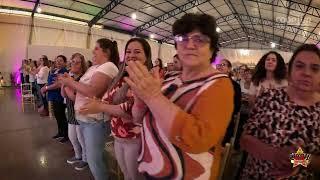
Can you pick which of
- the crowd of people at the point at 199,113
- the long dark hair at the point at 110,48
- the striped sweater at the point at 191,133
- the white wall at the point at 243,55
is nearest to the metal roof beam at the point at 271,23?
the white wall at the point at 243,55

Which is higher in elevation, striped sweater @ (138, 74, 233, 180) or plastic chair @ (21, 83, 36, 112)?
striped sweater @ (138, 74, 233, 180)

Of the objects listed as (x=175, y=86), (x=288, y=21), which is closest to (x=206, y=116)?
(x=175, y=86)

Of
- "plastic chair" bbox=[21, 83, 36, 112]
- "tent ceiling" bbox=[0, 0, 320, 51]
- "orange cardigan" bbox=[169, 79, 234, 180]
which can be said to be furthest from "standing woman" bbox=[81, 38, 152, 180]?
"tent ceiling" bbox=[0, 0, 320, 51]

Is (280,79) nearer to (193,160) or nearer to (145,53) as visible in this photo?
(145,53)

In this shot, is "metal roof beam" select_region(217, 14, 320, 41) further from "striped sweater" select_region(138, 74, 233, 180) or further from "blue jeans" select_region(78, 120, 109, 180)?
"striped sweater" select_region(138, 74, 233, 180)

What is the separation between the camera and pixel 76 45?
15641mm

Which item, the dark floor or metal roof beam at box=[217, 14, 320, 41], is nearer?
the dark floor

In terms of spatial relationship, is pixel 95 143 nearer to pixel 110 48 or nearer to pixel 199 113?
pixel 110 48

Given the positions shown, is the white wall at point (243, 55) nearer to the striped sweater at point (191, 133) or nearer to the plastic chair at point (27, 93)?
the plastic chair at point (27, 93)

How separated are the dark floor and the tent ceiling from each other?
840 centimetres

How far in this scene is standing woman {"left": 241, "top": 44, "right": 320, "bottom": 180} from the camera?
4.00 feet

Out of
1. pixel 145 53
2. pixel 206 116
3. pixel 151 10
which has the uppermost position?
pixel 151 10

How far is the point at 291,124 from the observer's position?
4.06 ft

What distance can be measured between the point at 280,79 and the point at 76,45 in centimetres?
1422
